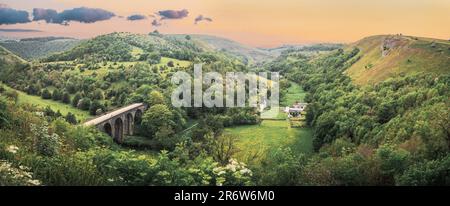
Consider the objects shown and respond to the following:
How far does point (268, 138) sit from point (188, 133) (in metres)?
11.7

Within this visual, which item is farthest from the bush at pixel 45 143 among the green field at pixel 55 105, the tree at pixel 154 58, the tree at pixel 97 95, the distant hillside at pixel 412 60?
the tree at pixel 154 58

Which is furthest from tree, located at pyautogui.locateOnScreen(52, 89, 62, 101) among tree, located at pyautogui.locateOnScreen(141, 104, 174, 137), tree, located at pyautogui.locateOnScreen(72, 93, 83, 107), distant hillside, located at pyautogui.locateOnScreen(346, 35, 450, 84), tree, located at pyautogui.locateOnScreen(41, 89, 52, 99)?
distant hillside, located at pyautogui.locateOnScreen(346, 35, 450, 84)

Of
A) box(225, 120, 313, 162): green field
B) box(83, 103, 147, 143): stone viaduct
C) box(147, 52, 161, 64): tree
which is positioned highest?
box(147, 52, 161, 64): tree

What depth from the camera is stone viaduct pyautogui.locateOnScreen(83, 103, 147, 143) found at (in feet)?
190

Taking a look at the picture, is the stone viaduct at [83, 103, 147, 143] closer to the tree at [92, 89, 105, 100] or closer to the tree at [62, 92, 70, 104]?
the tree at [92, 89, 105, 100]

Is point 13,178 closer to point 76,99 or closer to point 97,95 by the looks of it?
point 76,99

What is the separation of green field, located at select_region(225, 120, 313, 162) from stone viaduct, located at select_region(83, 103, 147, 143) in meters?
15.7

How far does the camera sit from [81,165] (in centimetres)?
1348

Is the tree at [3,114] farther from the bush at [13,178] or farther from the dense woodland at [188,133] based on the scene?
the bush at [13,178]

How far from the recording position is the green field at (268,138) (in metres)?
54.3

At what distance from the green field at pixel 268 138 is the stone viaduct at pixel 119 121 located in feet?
51.5

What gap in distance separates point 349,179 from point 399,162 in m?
5.28

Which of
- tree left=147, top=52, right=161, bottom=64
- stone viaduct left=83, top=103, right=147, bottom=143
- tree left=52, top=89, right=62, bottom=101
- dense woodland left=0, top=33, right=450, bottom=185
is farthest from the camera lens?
tree left=147, top=52, right=161, bottom=64

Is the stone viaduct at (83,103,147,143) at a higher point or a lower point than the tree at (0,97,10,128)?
lower
